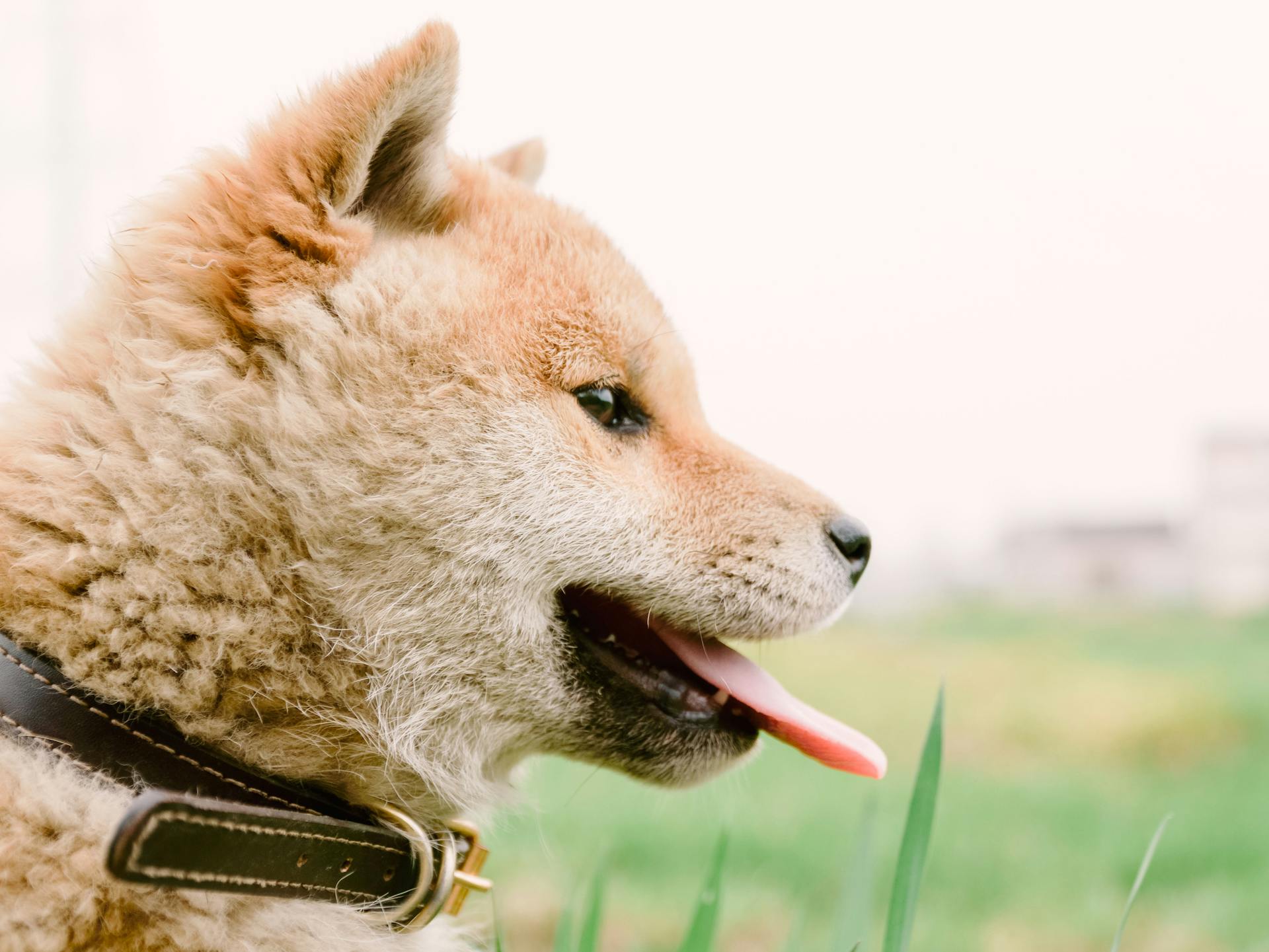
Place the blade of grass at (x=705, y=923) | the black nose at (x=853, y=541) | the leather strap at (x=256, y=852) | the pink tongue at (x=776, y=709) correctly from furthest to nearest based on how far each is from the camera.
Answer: the black nose at (x=853, y=541)
the pink tongue at (x=776, y=709)
the blade of grass at (x=705, y=923)
the leather strap at (x=256, y=852)

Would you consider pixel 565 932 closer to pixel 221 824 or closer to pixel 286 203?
pixel 221 824

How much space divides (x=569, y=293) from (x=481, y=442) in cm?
38

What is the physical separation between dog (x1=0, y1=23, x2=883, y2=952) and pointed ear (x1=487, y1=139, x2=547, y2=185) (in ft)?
2.27

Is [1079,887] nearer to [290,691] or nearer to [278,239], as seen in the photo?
[290,691]

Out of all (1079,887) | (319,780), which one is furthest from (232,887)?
(1079,887)

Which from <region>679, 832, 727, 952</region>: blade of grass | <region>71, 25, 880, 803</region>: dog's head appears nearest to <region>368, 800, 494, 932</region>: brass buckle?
<region>71, 25, 880, 803</region>: dog's head

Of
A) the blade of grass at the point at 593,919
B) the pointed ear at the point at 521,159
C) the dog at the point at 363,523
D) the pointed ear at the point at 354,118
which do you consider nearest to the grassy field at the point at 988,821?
the blade of grass at the point at 593,919

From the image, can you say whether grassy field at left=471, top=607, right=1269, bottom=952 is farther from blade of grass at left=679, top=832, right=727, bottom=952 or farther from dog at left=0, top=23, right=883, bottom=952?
dog at left=0, top=23, right=883, bottom=952

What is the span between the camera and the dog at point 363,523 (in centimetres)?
155

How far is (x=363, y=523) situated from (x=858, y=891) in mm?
1225

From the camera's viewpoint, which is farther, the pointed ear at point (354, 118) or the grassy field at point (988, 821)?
the grassy field at point (988, 821)

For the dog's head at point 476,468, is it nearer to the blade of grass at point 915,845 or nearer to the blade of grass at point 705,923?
the blade of grass at point 705,923

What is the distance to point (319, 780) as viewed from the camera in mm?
1722

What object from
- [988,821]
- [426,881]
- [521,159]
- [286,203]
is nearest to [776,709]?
[426,881]
